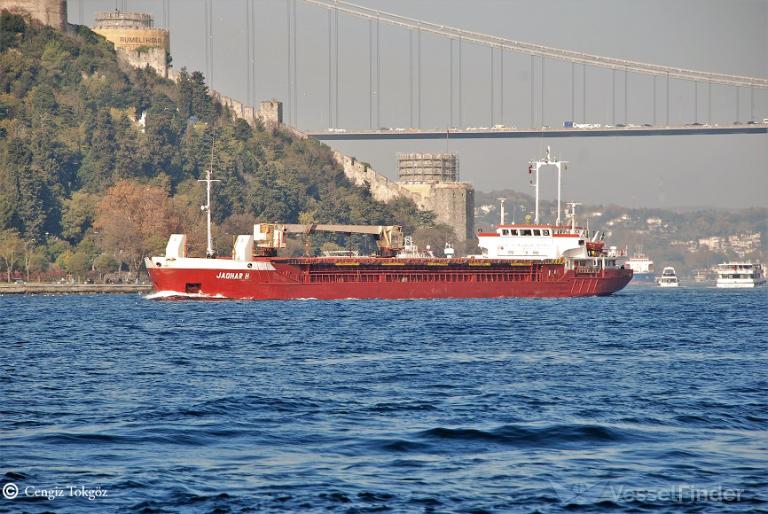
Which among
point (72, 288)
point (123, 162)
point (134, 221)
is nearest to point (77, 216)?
point (134, 221)

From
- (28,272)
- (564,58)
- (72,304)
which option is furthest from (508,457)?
(564,58)

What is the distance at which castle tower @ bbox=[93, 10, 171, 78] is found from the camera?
500 ft

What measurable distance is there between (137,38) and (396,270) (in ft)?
284

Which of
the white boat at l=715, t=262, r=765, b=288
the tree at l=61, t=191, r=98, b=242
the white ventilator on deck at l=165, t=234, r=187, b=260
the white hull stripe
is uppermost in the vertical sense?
the tree at l=61, t=191, r=98, b=242

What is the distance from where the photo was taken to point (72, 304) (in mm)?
74375

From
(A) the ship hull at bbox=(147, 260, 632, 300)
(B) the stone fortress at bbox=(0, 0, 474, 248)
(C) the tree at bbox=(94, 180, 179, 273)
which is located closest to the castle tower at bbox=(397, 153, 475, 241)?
(B) the stone fortress at bbox=(0, 0, 474, 248)

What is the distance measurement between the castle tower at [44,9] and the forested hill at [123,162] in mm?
2002

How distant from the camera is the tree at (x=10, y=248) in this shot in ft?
343

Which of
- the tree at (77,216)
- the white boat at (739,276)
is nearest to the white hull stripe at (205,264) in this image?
the tree at (77,216)

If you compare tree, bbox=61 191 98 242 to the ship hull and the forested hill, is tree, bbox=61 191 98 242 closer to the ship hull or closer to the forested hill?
the forested hill

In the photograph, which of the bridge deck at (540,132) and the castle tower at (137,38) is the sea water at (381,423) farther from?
the castle tower at (137,38)

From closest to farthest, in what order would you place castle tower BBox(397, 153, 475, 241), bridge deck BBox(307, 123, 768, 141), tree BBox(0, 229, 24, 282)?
tree BBox(0, 229, 24, 282), bridge deck BBox(307, 123, 768, 141), castle tower BBox(397, 153, 475, 241)

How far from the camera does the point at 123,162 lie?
127 meters

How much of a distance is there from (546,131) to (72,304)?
266 ft
